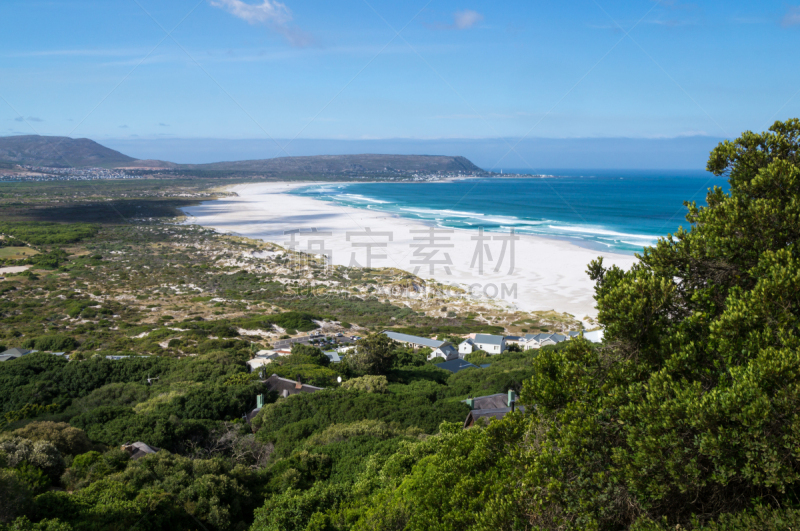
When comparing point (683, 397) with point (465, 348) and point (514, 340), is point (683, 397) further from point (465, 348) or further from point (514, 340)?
point (514, 340)

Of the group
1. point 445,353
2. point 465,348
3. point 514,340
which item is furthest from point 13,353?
point 514,340

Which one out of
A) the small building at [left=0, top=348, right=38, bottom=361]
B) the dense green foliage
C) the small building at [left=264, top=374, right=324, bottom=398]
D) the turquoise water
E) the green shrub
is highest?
the turquoise water

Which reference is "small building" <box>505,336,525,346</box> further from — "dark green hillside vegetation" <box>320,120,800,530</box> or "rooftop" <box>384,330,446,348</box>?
"dark green hillside vegetation" <box>320,120,800,530</box>

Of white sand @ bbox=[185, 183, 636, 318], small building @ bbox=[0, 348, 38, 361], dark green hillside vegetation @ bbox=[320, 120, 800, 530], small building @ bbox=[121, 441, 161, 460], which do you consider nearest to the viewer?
dark green hillside vegetation @ bbox=[320, 120, 800, 530]

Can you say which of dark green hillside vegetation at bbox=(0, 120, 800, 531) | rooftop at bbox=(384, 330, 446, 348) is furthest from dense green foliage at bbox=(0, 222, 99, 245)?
rooftop at bbox=(384, 330, 446, 348)

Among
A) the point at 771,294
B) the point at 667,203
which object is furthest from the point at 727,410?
the point at 667,203

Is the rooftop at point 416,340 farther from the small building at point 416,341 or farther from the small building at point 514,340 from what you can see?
the small building at point 514,340
